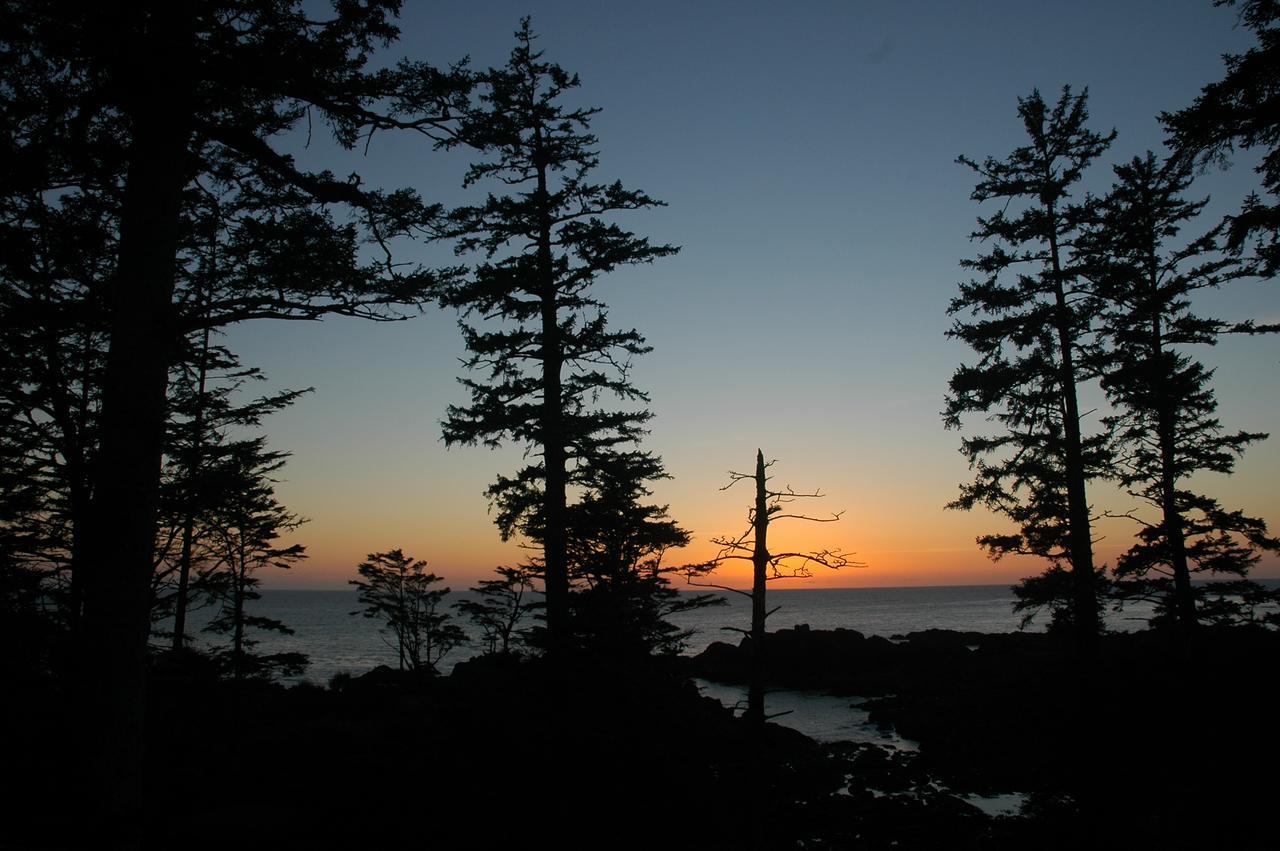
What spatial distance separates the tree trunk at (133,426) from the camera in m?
5.40

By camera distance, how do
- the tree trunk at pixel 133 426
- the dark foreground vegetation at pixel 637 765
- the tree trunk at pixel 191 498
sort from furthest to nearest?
1. the tree trunk at pixel 191 498
2. the dark foreground vegetation at pixel 637 765
3. the tree trunk at pixel 133 426

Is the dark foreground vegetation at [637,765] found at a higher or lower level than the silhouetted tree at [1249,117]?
lower

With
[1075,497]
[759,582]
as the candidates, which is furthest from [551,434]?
[1075,497]

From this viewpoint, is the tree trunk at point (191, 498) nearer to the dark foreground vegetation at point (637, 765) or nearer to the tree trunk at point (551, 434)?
the dark foreground vegetation at point (637, 765)

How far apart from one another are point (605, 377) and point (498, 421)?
3003 millimetres

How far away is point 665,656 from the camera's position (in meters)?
13.0

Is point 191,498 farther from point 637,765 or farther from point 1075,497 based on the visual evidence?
point 1075,497

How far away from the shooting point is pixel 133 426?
5.71 metres

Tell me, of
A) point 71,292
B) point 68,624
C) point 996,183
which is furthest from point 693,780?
point 996,183

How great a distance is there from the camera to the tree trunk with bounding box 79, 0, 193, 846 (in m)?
5.40

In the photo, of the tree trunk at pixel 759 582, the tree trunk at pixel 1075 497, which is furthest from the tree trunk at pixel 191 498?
the tree trunk at pixel 1075 497

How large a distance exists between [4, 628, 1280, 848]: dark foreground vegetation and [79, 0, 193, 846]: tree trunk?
39cm

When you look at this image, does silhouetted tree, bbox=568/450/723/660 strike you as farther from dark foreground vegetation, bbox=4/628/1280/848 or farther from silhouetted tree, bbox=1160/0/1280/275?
silhouetted tree, bbox=1160/0/1280/275

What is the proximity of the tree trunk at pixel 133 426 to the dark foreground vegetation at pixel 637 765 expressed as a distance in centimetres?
39
